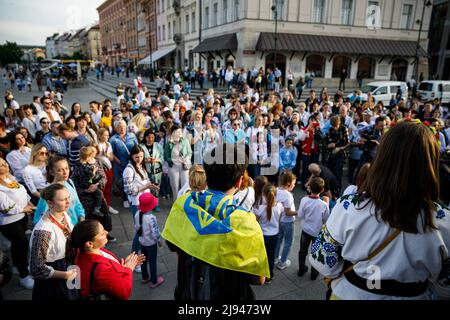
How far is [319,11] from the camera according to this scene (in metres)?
25.3

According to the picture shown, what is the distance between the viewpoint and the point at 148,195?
3.53 metres

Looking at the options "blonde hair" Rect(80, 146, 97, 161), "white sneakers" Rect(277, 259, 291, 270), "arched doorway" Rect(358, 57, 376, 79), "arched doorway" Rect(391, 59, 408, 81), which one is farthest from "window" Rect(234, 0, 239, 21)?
"white sneakers" Rect(277, 259, 291, 270)

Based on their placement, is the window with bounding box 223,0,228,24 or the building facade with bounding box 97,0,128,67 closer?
the window with bounding box 223,0,228,24

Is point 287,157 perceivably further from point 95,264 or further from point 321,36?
point 321,36

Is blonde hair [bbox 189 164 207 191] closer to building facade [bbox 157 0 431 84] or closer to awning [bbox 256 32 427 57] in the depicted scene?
building facade [bbox 157 0 431 84]

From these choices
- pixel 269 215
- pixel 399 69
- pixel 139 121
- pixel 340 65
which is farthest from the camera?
pixel 399 69

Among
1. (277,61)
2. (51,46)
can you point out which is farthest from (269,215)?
(51,46)

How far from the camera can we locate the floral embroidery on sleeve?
1.69 metres

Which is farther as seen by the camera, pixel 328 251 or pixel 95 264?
pixel 95 264

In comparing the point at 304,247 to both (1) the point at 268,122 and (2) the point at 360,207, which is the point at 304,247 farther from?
(1) the point at 268,122

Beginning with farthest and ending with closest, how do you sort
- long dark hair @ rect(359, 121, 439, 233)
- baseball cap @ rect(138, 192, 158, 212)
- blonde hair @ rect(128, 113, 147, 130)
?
blonde hair @ rect(128, 113, 147, 130)
baseball cap @ rect(138, 192, 158, 212)
long dark hair @ rect(359, 121, 439, 233)

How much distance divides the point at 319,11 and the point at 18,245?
28.4m

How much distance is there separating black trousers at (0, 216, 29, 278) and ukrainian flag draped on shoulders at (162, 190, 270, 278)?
303cm

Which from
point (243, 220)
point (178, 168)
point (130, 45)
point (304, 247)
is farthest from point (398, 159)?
point (130, 45)
